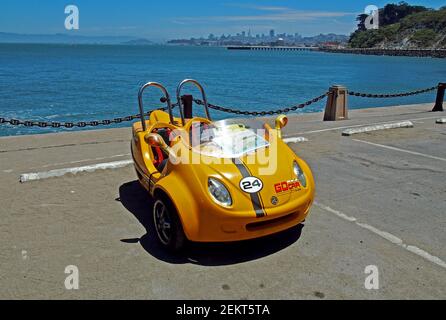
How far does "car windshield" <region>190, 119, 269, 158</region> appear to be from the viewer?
380cm

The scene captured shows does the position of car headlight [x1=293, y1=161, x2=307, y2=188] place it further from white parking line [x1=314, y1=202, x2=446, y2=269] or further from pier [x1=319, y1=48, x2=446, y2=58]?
pier [x1=319, y1=48, x2=446, y2=58]

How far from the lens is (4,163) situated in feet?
22.2

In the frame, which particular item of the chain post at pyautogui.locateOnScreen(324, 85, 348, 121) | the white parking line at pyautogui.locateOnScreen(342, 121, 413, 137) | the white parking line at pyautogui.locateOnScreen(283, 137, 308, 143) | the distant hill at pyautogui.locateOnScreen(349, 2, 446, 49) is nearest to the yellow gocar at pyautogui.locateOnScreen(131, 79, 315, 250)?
the white parking line at pyautogui.locateOnScreen(283, 137, 308, 143)

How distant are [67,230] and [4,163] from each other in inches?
137

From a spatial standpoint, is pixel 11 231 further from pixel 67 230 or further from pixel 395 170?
pixel 395 170

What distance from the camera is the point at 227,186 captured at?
340 centimetres

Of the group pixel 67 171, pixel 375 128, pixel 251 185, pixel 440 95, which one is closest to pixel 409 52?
pixel 440 95

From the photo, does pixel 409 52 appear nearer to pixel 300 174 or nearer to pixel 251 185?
pixel 300 174

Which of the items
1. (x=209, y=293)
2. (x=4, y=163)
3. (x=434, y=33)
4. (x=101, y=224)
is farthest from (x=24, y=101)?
(x=434, y=33)

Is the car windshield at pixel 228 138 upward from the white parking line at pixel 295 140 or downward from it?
upward

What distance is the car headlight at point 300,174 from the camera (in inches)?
149

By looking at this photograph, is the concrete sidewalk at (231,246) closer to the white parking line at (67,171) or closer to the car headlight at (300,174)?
the white parking line at (67,171)

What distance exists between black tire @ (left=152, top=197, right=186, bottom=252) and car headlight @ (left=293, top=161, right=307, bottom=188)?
47.6 inches

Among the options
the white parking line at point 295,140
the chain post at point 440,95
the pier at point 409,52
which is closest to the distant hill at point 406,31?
the pier at point 409,52
